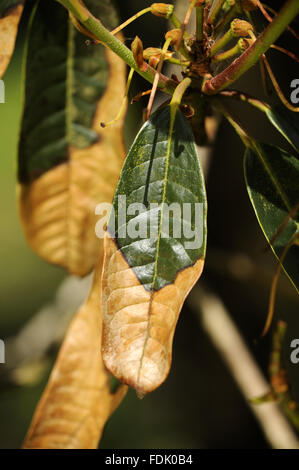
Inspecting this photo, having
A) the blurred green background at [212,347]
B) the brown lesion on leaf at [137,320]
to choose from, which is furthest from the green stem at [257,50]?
the blurred green background at [212,347]

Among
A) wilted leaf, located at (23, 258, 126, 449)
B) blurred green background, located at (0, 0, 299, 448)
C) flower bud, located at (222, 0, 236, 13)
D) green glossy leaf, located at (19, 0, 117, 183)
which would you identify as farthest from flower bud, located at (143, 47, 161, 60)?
blurred green background, located at (0, 0, 299, 448)

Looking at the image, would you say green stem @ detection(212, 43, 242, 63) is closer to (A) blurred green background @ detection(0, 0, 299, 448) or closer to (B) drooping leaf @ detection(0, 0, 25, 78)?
(B) drooping leaf @ detection(0, 0, 25, 78)

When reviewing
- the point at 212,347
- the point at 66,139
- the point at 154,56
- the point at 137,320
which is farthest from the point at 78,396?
the point at 212,347

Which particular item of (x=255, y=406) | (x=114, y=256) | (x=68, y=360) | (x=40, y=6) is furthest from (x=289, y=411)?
(x=40, y=6)

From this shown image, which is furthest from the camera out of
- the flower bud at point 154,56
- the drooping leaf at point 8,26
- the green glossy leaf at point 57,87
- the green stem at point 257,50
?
the green glossy leaf at point 57,87

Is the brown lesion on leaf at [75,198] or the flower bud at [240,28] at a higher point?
the flower bud at [240,28]

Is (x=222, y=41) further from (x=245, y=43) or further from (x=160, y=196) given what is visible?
(x=160, y=196)

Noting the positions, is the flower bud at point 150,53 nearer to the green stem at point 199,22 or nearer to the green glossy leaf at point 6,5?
the green stem at point 199,22
